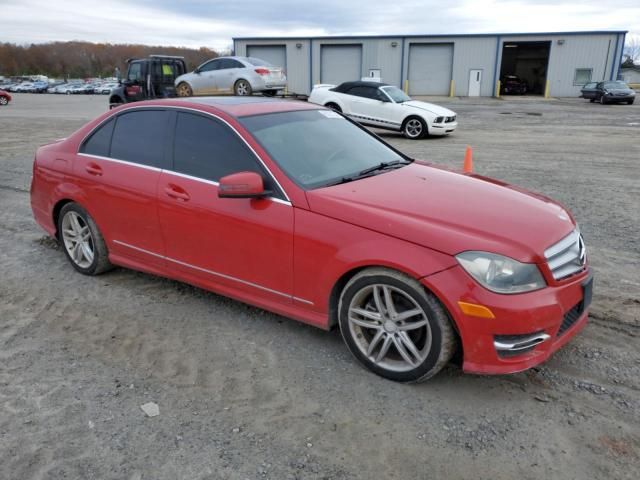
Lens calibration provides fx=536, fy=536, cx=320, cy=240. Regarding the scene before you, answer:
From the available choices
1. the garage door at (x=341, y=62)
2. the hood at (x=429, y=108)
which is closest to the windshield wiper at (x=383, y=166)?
the hood at (x=429, y=108)

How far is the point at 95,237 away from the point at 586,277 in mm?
3919

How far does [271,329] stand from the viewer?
3.97m

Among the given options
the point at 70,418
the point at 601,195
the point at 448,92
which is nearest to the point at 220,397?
the point at 70,418

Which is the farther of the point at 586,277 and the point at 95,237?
the point at 95,237

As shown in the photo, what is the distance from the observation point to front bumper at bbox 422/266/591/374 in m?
2.86

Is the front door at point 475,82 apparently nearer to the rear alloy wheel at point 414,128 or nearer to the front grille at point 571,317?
the rear alloy wheel at point 414,128

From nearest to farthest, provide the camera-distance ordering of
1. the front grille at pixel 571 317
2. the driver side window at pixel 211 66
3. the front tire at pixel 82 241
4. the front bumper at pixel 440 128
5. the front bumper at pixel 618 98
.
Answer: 1. the front grille at pixel 571 317
2. the front tire at pixel 82 241
3. the front bumper at pixel 440 128
4. the driver side window at pixel 211 66
5. the front bumper at pixel 618 98

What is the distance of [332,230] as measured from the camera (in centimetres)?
328

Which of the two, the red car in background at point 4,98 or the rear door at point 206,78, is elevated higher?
the rear door at point 206,78

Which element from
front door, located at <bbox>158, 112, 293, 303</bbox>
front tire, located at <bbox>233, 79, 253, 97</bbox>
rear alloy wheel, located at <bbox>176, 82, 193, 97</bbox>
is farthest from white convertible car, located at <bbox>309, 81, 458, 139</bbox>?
front door, located at <bbox>158, 112, 293, 303</bbox>

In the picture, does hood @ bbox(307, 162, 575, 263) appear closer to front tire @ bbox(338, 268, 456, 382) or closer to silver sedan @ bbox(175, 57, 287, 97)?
front tire @ bbox(338, 268, 456, 382)

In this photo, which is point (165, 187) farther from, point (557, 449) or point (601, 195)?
point (601, 195)

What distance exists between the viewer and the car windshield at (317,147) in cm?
371

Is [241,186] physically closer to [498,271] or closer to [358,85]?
[498,271]
